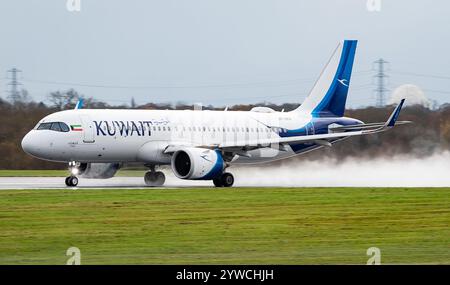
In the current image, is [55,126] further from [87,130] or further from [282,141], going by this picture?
[282,141]

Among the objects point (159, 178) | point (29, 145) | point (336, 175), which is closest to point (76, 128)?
point (29, 145)

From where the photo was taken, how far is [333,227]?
2755 cm

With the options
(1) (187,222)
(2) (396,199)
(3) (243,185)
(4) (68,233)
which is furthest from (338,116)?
(4) (68,233)

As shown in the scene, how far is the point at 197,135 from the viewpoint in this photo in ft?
163

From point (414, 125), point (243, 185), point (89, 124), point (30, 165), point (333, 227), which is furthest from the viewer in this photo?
point (30, 165)

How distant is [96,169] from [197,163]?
5846 millimetres

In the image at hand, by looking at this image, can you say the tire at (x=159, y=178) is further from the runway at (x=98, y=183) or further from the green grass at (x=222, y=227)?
the green grass at (x=222, y=227)

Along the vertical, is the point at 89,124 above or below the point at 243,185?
above

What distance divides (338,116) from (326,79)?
2.09 metres

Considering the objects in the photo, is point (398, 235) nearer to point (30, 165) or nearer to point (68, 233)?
point (68, 233)

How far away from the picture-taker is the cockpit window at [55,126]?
44812 mm

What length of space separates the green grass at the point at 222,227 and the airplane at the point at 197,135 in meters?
5.59


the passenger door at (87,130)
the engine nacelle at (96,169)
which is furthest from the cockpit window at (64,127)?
the engine nacelle at (96,169)

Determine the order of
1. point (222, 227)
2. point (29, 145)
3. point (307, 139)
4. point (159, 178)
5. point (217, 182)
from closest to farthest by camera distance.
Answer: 1. point (222, 227)
2. point (29, 145)
3. point (217, 182)
4. point (307, 139)
5. point (159, 178)
